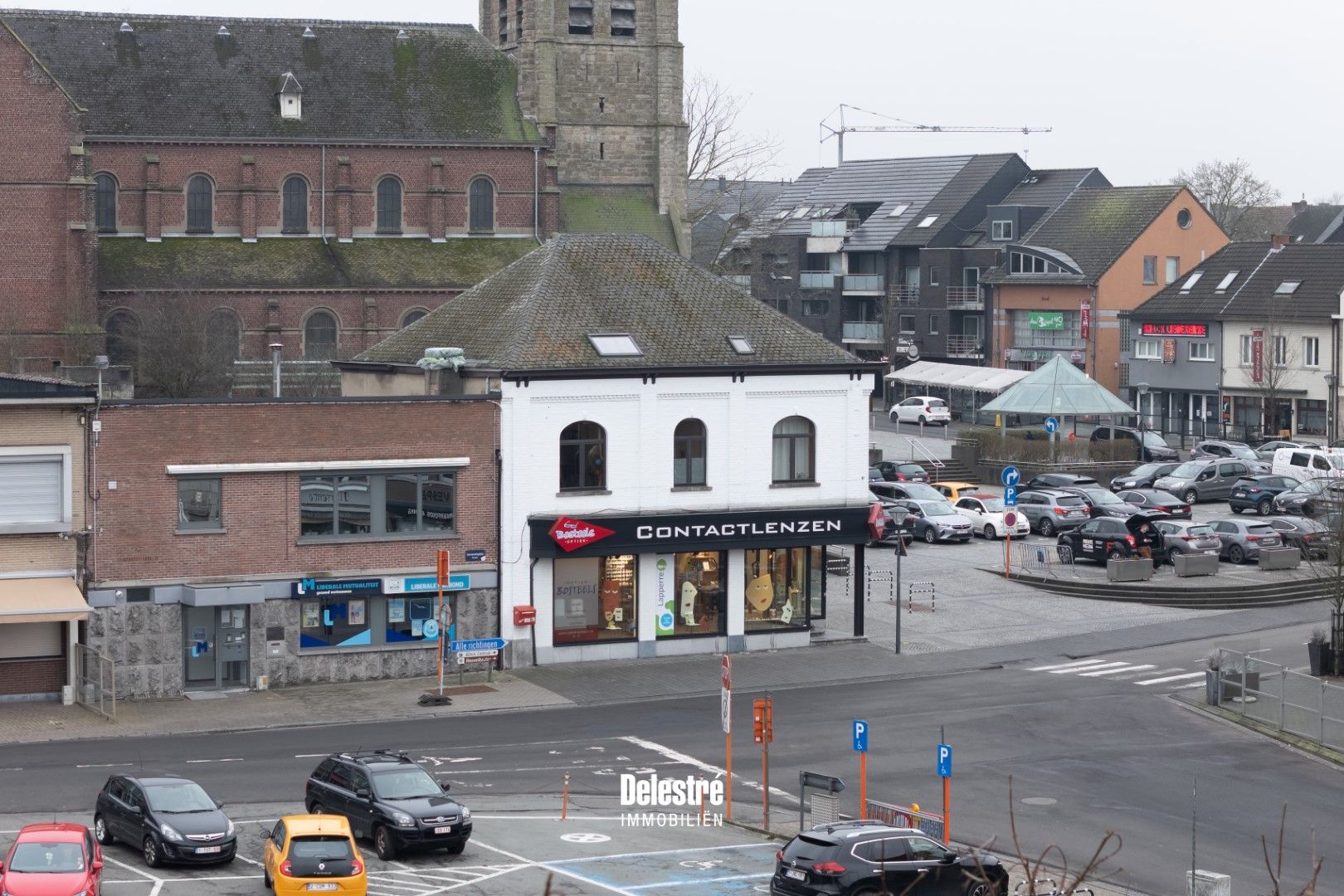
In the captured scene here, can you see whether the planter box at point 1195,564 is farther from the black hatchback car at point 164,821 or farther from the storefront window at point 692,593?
the black hatchback car at point 164,821

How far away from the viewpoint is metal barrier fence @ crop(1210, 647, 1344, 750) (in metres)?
36.6

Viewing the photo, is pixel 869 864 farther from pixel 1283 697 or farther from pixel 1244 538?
pixel 1244 538

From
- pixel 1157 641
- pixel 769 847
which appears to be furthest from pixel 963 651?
pixel 769 847

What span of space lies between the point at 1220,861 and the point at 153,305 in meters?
55.0

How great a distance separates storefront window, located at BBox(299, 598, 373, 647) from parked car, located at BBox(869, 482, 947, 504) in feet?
82.1

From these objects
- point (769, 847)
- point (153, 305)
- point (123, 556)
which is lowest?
point (769, 847)

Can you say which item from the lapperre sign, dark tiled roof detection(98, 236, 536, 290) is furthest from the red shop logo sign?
dark tiled roof detection(98, 236, 536, 290)

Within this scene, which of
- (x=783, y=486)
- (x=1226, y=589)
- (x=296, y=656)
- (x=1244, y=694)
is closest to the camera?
(x=1244, y=694)

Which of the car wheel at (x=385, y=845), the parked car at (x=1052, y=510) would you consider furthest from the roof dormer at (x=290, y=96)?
the car wheel at (x=385, y=845)

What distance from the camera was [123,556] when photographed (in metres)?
40.0

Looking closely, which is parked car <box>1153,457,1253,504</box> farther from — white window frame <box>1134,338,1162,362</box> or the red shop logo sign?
the red shop logo sign

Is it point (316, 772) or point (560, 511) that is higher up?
point (560, 511)

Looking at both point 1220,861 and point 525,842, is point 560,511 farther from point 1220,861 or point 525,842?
point 1220,861

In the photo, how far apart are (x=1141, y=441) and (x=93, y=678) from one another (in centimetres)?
4944
